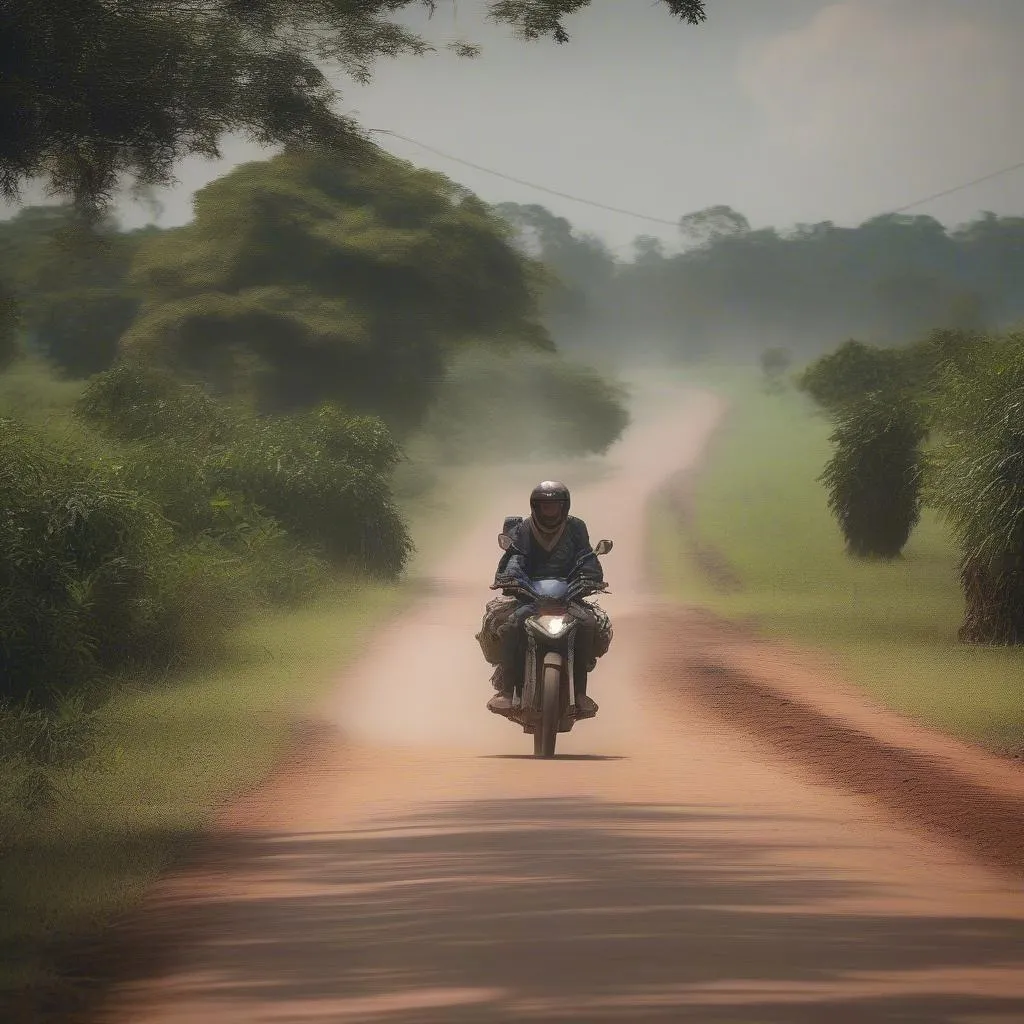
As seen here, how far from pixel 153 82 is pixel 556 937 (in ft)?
28.1

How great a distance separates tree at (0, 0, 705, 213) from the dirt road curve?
15.7 ft

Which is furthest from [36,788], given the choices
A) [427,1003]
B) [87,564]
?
[87,564]

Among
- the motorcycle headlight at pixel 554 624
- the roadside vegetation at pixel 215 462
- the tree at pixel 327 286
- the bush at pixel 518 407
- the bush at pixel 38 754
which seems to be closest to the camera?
the bush at pixel 38 754

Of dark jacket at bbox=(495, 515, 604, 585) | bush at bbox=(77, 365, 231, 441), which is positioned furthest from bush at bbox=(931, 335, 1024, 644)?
bush at bbox=(77, 365, 231, 441)

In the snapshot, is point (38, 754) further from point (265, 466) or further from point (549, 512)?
point (265, 466)

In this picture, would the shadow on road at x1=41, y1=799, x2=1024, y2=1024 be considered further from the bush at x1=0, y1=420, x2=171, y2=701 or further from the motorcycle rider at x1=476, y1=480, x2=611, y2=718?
the bush at x1=0, y1=420, x2=171, y2=701

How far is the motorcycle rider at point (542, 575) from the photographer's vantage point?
13.4 metres

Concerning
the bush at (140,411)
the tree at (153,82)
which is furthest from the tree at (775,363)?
the tree at (153,82)

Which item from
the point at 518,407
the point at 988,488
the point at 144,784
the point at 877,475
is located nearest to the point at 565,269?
the point at 518,407

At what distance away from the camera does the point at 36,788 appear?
12188mm

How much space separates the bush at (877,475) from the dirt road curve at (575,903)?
26.4 metres

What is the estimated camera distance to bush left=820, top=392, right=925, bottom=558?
40.4m

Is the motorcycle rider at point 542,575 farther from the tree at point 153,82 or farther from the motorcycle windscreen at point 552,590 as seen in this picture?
the tree at point 153,82

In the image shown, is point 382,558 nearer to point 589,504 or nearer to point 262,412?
point 262,412
